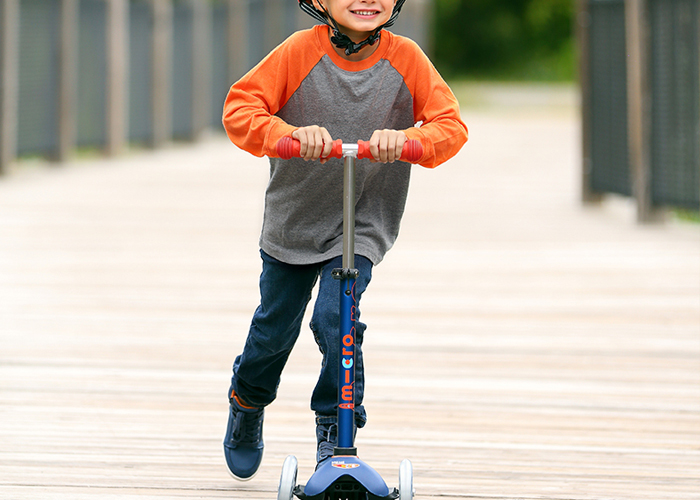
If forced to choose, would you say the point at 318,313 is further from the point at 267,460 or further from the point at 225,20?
the point at 225,20

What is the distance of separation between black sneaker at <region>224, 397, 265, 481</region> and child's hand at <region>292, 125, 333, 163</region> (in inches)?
38.9

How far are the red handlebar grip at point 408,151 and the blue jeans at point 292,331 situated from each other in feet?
1.19

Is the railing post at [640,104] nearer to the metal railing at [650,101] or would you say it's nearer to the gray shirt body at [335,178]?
the metal railing at [650,101]

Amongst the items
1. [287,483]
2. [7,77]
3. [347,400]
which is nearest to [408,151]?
[347,400]

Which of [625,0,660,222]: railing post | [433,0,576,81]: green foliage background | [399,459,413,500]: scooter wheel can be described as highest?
[433,0,576,81]: green foliage background

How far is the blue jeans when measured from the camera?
2.88m

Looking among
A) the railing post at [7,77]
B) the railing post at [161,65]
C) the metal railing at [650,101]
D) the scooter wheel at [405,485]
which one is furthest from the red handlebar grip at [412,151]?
the railing post at [161,65]

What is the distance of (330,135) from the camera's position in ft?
9.37

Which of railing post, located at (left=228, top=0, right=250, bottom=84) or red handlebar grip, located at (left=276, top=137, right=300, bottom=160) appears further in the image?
railing post, located at (left=228, top=0, right=250, bottom=84)

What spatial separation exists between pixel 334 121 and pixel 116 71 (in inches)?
529

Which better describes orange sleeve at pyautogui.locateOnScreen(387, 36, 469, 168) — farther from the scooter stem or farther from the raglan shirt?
the scooter stem

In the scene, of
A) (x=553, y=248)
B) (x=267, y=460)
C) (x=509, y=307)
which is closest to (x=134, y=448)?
(x=267, y=460)

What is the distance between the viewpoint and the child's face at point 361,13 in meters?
2.82

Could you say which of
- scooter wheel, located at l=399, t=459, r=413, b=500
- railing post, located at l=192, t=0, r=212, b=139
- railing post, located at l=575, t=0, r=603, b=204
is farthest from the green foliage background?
scooter wheel, located at l=399, t=459, r=413, b=500
